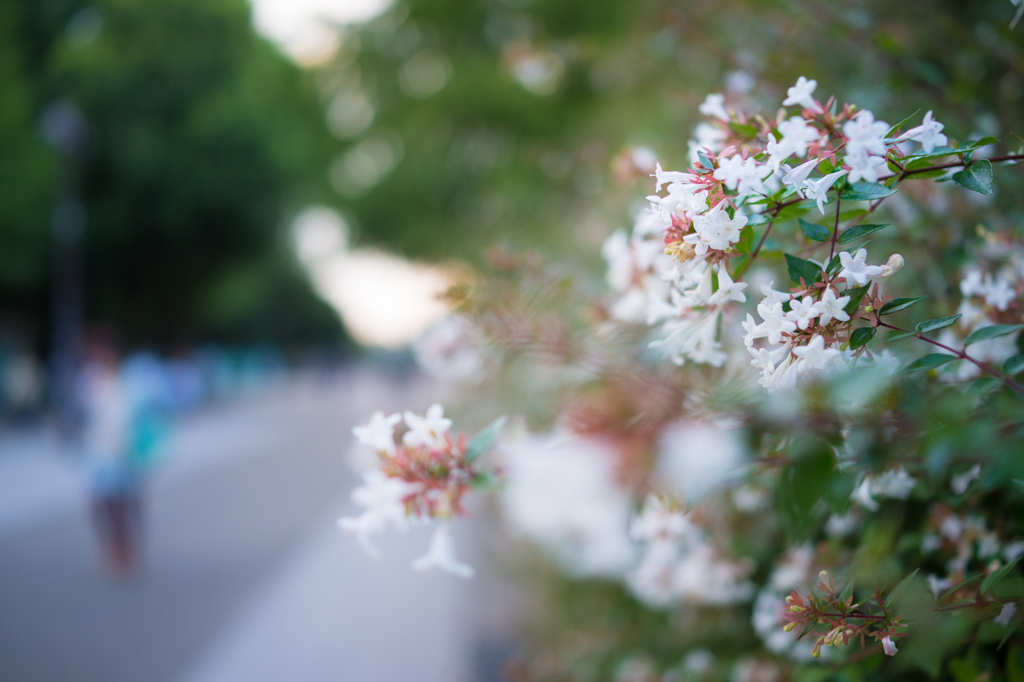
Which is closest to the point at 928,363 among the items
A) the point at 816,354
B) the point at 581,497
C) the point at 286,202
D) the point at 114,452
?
the point at 816,354

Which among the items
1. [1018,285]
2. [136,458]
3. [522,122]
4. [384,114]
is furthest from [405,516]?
[384,114]

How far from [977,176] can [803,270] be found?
218mm

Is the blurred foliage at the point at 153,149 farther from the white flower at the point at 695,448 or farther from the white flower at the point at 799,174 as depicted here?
the white flower at the point at 799,174

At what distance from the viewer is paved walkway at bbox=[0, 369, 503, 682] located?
3.40m

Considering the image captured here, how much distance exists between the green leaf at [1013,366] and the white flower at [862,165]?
0.30 m

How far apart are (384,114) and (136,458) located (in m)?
4.55

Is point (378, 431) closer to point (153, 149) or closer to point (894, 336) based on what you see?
point (894, 336)

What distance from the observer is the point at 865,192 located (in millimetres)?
740

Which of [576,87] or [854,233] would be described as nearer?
[854,233]

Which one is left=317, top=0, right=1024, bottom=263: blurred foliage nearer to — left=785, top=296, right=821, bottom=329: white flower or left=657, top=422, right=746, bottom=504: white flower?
left=657, top=422, right=746, bottom=504: white flower

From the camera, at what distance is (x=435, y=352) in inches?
67.5

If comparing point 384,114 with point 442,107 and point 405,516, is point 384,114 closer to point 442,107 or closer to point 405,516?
point 442,107

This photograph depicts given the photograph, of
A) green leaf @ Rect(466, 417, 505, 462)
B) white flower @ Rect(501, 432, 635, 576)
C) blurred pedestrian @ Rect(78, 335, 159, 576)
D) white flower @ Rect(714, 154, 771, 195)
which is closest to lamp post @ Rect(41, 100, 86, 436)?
blurred pedestrian @ Rect(78, 335, 159, 576)

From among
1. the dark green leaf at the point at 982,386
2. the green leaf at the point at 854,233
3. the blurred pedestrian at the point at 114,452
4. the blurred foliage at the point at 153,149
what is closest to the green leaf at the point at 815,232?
the green leaf at the point at 854,233
